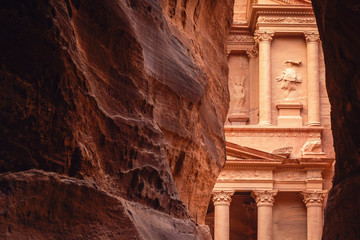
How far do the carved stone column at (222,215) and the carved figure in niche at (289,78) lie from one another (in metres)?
6.68

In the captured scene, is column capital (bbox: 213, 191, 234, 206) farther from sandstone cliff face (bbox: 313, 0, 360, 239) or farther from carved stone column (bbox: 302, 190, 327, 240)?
sandstone cliff face (bbox: 313, 0, 360, 239)

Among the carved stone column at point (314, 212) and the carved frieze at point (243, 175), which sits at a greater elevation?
the carved frieze at point (243, 175)

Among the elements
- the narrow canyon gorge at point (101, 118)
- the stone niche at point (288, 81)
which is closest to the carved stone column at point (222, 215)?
the stone niche at point (288, 81)

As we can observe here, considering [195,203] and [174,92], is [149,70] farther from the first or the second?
[195,203]

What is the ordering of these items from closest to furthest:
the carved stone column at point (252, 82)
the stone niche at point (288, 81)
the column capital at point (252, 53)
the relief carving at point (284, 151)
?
1. the relief carving at point (284, 151)
2. the stone niche at point (288, 81)
3. the carved stone column at point (252, 82)
4. the column capital at point (252, 53)

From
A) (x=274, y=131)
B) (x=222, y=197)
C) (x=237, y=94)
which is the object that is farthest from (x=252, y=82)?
(x=222, y=197)

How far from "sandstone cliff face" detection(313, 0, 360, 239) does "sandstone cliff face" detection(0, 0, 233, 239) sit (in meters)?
1.23

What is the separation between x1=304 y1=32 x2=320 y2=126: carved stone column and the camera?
1252 inches

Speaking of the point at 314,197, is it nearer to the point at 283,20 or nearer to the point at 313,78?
the point at 313,78

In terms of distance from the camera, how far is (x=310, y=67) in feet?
106

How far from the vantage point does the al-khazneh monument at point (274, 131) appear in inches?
1115

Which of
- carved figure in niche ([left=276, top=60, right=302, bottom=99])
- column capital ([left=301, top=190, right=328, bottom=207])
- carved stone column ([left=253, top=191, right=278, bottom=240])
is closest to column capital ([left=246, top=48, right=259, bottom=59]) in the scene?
carved figure in niche ([left=276, top=60, right=302, bottom=99])

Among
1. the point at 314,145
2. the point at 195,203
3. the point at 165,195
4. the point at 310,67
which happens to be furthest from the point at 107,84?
the point at 310,67

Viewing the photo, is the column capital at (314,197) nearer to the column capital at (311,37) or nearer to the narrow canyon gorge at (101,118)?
the column capital at (311,37)
